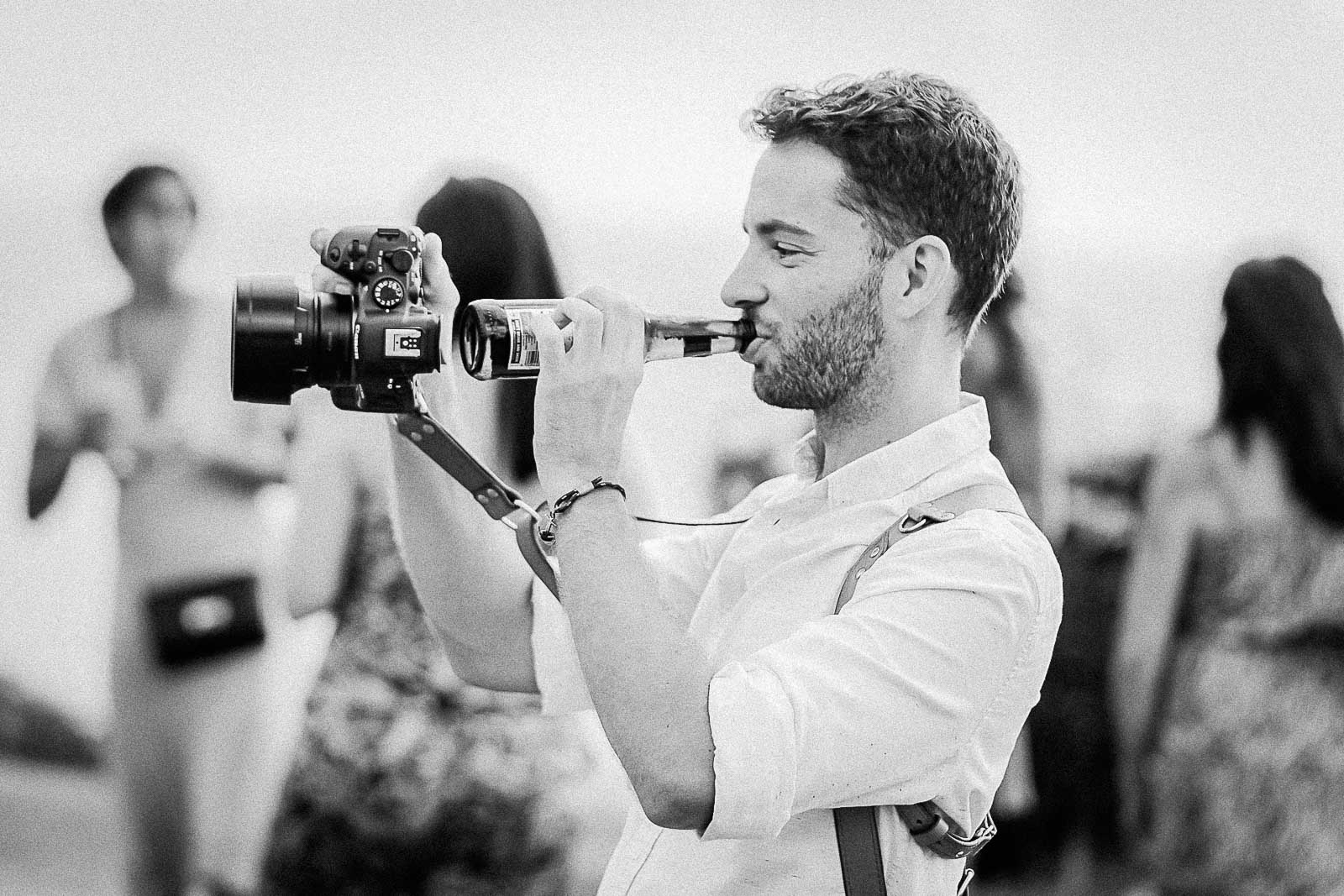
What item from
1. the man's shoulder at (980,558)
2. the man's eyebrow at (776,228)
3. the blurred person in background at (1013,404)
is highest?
the man's eyebrow at (776,228)

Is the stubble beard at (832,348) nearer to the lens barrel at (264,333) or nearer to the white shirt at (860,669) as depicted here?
the white shirt at (860,669)

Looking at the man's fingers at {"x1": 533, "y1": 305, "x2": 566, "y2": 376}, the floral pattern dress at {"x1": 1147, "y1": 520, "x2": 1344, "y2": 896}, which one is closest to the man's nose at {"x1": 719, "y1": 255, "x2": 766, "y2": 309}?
the man's fingers at {"x1": 533, "y1": 305, "x2": 566, "y2": 376}

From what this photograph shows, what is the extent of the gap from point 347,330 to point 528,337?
0.20 metres

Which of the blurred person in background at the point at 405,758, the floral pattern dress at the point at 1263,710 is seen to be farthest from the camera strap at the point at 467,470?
the floral pattern dress at the point at 1263,710

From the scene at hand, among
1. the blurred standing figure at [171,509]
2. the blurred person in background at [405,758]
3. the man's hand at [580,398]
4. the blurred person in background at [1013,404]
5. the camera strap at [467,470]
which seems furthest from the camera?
the blurred person in background at [1013,404]

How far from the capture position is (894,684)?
113 cm

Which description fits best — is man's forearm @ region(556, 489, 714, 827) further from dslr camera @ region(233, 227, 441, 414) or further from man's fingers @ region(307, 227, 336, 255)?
man's fingers @ region(307, 227, 336, 255)

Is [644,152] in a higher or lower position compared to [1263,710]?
higher

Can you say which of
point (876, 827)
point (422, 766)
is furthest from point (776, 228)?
point (422, 766)

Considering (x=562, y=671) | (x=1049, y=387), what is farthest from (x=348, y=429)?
(x=1049, y=387)

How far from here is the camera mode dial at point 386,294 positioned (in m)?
1.35

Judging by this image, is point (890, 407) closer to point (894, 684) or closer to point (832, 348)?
point (832, 348)

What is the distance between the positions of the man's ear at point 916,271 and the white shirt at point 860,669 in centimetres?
11

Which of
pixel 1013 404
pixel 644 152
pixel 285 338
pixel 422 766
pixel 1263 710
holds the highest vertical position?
pixel 644 152
